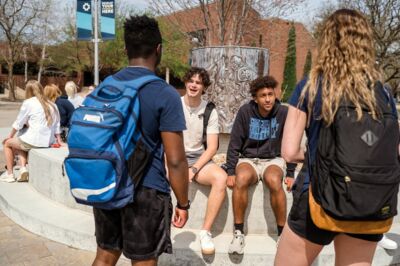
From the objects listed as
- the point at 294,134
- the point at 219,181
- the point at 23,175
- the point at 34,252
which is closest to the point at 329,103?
the point at 294,134

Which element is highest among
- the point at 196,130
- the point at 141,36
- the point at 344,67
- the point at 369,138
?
the point at 141,36

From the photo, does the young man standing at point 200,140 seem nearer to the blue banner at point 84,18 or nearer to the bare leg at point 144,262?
the bare leg at point 144,262

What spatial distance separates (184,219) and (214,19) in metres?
6.95

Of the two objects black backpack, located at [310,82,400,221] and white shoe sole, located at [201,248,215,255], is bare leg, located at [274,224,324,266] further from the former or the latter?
white shoe sole, located at [201,248,215,255]

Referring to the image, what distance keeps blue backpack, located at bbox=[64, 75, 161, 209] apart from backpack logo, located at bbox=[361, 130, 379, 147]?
1.06 meters

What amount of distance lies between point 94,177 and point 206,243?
5.66 ft

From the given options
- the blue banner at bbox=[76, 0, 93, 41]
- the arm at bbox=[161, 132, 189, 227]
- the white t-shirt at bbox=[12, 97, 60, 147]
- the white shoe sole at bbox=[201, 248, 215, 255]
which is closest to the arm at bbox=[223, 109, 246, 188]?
the white shoe sole at bbox=[201, 248, 215, 255]

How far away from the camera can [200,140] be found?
407cm

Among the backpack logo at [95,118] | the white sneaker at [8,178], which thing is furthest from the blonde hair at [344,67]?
the white sneaker at [8,178]

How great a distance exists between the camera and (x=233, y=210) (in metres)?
3.60

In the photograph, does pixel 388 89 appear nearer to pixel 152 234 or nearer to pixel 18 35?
pixel 152 234

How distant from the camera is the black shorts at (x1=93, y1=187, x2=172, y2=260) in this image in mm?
2113

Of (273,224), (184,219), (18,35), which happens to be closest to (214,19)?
(273,224)

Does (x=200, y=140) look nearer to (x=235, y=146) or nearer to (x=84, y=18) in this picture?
(x=235, y=146)
